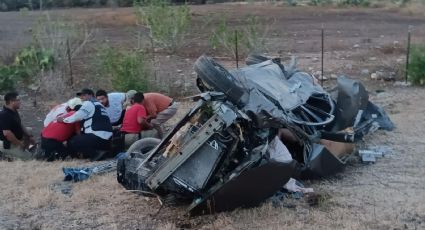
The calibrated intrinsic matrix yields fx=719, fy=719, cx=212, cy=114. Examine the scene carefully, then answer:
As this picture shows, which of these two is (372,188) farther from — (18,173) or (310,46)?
(310,46)

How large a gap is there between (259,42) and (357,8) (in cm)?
1955

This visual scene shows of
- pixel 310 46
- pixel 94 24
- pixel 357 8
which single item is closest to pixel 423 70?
pixel 310 46

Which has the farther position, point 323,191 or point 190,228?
point 323,191

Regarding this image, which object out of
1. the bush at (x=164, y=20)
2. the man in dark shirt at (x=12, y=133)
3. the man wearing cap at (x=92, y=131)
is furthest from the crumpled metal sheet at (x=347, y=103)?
the bush at (x=164, y=20)

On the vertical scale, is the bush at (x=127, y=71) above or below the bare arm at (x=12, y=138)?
above

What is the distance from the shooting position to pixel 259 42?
16578 millimetres

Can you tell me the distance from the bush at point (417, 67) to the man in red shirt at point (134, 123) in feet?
21.6

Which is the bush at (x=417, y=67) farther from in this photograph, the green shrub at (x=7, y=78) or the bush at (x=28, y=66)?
the green shrub at (x=7, y=78)

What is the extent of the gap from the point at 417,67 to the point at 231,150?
876cm

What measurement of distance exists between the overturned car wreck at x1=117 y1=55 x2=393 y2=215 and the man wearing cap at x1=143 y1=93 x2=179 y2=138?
2.46 metres

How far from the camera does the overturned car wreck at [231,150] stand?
6.57m

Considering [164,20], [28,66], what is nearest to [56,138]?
[28,66]

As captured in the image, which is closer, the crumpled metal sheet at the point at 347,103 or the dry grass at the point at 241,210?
the dry grass at the point at 241,210

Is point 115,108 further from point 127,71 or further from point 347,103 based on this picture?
point 347,103
